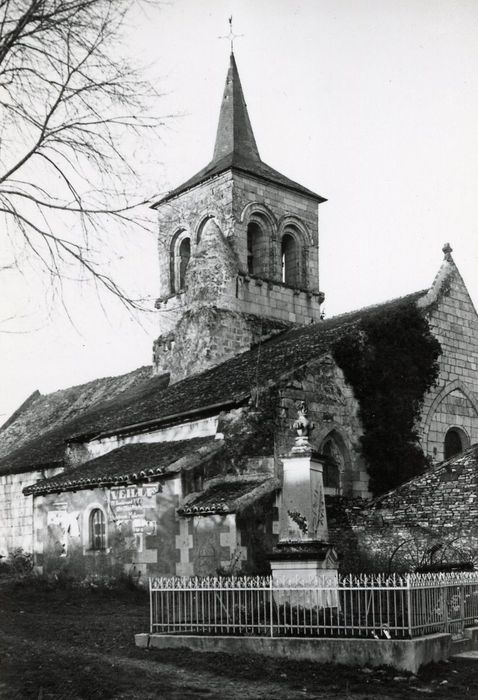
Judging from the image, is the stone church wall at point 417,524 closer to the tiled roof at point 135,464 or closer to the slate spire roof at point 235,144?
the tiled roof at point 135,464

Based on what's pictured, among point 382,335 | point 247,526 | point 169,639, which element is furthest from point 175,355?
point 169,639

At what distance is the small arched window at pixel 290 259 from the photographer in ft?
108

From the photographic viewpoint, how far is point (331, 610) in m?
12.2

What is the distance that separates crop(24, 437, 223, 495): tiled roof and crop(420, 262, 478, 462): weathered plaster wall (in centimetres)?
648

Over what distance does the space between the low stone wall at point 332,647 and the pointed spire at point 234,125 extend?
938 inches

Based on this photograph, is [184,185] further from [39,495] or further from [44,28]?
[44,28]

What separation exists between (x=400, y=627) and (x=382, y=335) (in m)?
12.8

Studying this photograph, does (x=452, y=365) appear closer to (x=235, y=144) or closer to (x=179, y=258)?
(x=179, y=258)

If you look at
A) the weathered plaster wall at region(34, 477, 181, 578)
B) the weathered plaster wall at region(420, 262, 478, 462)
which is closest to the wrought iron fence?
the weathered plaster wall at region(34, 477, 181, 578)

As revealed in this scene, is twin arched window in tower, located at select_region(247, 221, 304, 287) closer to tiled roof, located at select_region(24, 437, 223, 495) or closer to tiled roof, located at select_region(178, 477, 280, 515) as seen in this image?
tiled roof, located at select_region(24, 437, 223, 495)

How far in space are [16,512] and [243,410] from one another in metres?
14.4

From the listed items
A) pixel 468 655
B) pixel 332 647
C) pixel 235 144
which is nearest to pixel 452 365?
pixel 468 655

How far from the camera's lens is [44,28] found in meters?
11.2

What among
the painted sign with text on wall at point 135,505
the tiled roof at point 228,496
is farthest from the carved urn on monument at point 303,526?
the painted sign with text on wall at point 135,505
